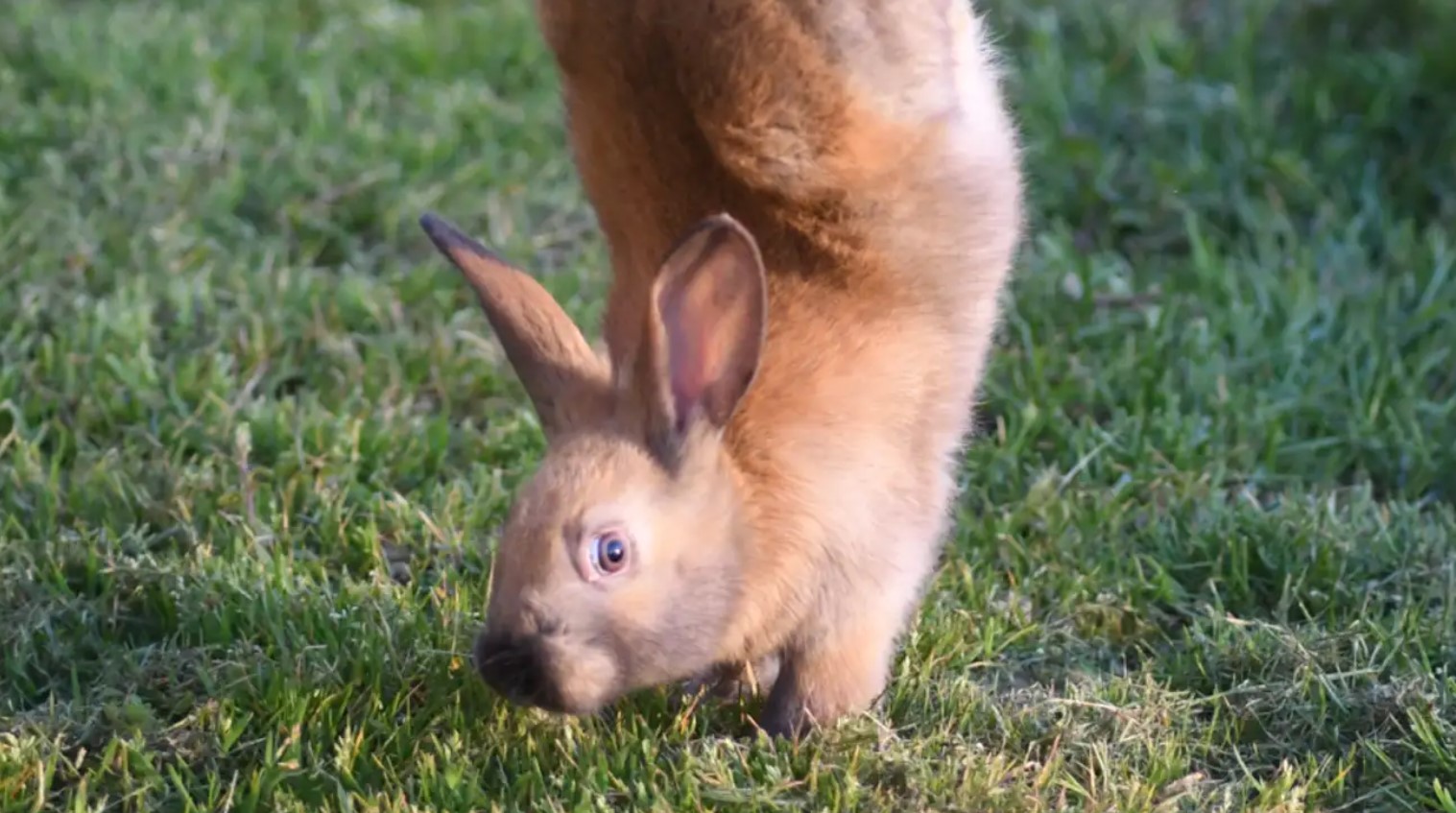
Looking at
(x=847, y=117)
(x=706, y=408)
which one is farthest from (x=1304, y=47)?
(x=706, y=408)

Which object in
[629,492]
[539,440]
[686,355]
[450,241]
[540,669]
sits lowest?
[539,440]

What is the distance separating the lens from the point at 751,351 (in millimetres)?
3219

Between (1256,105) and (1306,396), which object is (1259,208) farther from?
(1306,396)

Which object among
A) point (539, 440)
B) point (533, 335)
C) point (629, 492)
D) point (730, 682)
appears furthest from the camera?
point (539, 440)

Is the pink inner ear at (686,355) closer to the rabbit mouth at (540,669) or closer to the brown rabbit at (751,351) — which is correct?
the brown rabbit at (751,351)

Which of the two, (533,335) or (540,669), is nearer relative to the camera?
(540,669)

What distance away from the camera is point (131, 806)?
3.30 metres

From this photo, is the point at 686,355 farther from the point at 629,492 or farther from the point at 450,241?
the point at 450,241

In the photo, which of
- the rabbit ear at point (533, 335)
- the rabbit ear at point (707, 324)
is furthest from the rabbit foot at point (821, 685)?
the rabbit ear at point (533, 335)

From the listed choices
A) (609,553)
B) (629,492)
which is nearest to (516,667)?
(609,553)

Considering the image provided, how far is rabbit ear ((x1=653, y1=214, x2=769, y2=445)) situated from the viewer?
10.4 ft

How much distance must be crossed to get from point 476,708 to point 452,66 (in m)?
3.81

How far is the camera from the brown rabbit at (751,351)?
10.3 ft

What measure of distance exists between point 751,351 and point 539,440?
1455mm
